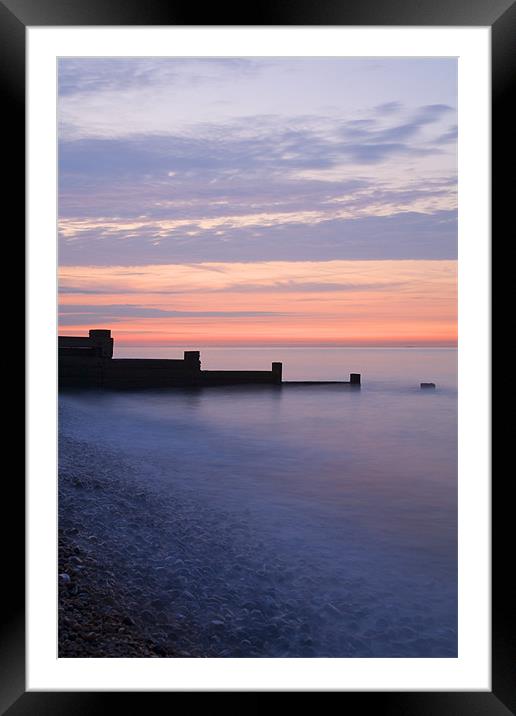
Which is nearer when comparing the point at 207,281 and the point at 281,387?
the point at 281,387

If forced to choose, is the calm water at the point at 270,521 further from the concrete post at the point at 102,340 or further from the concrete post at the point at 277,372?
the concrete post at the point at 277,372

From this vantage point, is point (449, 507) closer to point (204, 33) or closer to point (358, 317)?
point (204, 33)

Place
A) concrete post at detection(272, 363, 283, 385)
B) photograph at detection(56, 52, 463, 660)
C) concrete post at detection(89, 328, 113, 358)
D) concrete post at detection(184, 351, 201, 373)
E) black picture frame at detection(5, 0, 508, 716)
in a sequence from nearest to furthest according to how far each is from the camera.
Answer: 1. black picture frame at detection(5, 0, 508, 716)
2. photograph at detection(56, 52, 463, 660)
3. concrete post at detection(89, 328, 113, 358)
4. concrete post at detection(184, 351, 201, 373)
5. concrete post at detection(272, 363, 283, 385)

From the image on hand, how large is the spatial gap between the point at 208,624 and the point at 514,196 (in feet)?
7.44

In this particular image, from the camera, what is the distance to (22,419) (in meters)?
1.22

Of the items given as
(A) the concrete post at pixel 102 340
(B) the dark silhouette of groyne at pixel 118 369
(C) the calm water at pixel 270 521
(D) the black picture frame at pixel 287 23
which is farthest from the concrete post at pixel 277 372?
(D) the black picture frame at pixel 287 23

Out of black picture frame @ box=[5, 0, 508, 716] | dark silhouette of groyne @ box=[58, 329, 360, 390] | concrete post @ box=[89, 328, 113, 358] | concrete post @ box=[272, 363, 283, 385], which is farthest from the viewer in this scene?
concrete post @ box=[272, 363, 283, 385]

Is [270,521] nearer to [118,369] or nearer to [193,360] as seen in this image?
[118,369]

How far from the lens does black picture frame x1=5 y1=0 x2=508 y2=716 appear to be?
3.91 ft

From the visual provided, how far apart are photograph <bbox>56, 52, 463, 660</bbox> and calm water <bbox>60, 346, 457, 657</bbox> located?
22 millimetres

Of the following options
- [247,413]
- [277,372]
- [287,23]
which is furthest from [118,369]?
[287,23]

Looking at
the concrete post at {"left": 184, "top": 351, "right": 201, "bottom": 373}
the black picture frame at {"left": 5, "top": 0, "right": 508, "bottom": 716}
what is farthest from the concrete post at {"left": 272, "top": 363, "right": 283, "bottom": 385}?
the black picture frame at {"left": 5, "top": 0, "right": 508, "bottom": 716}

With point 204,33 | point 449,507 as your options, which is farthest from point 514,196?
point 449,507

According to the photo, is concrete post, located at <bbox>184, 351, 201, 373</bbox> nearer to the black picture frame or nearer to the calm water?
the calm water
